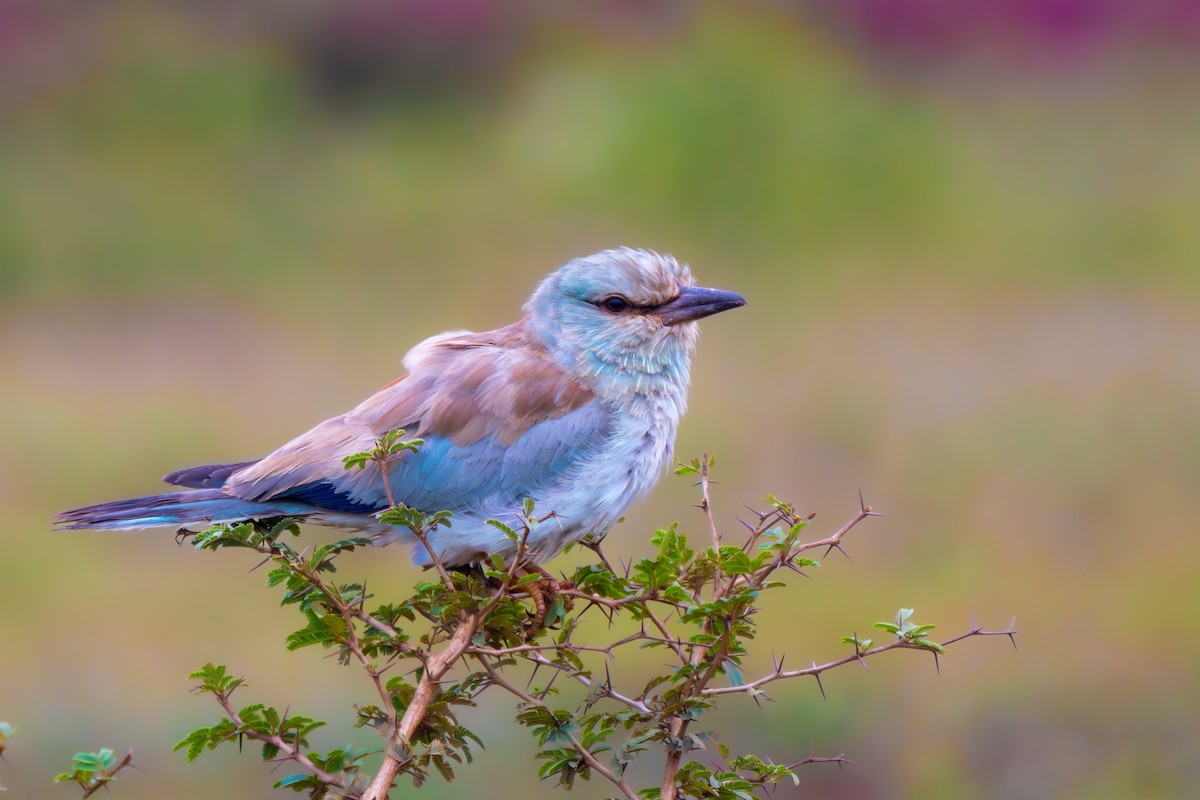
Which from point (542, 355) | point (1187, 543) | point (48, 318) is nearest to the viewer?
point (542, 355)

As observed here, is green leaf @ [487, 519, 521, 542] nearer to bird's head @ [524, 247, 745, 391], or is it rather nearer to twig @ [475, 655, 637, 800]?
twig @ [475, 655, 637, 800]

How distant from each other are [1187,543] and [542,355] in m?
4.65

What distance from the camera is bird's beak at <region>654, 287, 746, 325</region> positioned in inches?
158

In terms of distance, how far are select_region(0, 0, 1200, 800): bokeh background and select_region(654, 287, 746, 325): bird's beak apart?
8.09 feet

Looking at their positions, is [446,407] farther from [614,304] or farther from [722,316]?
[722,316]

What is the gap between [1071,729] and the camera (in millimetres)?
6363

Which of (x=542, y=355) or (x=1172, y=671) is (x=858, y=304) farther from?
(x=542, y=355)

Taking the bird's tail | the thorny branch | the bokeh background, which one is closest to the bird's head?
the bird's tail

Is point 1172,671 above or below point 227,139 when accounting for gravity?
below

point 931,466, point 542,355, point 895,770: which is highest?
point 542,355

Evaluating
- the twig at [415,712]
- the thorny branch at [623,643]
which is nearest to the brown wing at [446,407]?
the thorny branch at [623,643]

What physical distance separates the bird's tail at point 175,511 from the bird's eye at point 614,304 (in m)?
0.94

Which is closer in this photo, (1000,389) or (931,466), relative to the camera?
(931,466)

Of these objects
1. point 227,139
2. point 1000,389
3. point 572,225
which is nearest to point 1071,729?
point 1000,389
